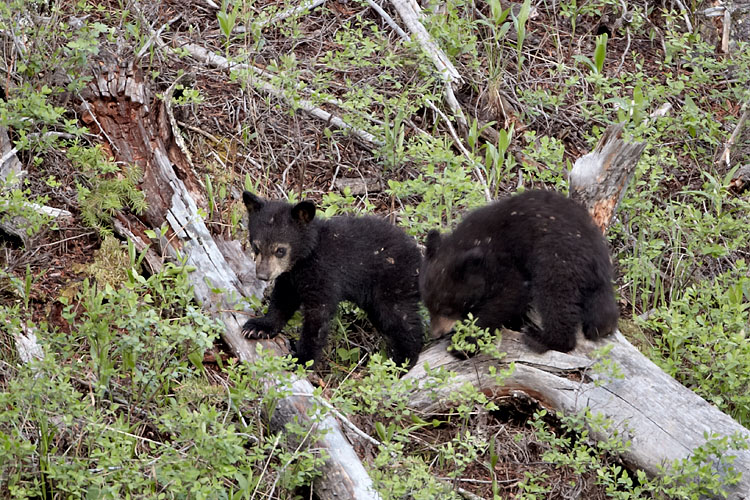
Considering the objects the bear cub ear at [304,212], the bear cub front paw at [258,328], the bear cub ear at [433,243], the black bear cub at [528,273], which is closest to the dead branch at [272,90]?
the bear cub ear at [304,212]

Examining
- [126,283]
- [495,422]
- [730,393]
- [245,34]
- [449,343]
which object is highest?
[245,34]

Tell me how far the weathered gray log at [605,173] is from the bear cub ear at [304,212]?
6.44 ft

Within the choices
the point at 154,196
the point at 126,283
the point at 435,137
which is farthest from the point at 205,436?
the point at 435,137

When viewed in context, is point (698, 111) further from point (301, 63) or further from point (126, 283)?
point (126, 283)

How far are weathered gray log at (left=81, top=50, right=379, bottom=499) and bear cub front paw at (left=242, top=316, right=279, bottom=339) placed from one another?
0.05m

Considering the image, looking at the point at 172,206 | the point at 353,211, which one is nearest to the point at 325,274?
the point at 353,211

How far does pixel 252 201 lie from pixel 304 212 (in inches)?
15.4

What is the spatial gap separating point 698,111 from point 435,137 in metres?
2.87

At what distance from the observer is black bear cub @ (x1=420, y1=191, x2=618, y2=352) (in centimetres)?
545

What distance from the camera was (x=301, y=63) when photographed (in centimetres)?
883

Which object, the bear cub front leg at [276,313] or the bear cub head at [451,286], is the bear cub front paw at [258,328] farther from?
the bear cub head at [451,286]

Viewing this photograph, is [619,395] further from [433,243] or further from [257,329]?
[257,329]

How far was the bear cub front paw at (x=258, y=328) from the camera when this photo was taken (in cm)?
586

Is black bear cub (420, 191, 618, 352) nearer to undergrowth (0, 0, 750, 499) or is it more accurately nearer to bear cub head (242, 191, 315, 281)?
undergrowth (0, 0, 750, 499)
